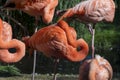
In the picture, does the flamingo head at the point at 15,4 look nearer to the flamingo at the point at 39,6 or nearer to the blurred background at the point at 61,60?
the flamingo at the point at 39,6

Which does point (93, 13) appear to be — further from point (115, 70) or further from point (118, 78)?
point (115, 70)

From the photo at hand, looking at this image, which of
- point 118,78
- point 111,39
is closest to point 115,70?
point 118,78

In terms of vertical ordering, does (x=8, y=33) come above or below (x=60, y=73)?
above

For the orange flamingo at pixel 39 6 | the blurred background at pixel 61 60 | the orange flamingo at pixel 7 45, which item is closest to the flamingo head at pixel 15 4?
the orange flamingo at pixel 39 6

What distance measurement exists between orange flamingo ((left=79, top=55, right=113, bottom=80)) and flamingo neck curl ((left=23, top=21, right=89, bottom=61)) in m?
0.06

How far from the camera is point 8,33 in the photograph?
4.71 ft

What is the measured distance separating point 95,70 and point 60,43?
7.0 inches

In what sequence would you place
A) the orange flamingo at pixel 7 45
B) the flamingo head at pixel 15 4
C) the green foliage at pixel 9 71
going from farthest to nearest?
the green foliage at pixel 9 71
the flamingo head at pixel 15 4
the orange flamingo at pixel 7 45

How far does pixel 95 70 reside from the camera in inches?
56.7

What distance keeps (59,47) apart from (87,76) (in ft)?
0.53

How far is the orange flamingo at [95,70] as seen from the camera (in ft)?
4.71

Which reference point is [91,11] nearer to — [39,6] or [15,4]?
[39,6]

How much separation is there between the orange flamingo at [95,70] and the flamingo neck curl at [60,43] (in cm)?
6

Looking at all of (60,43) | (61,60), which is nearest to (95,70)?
(60,43)
